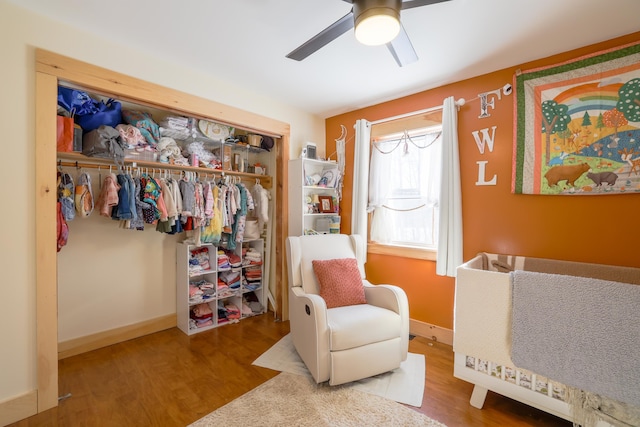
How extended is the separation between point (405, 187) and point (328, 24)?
1.67 metres

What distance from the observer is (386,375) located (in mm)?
2051

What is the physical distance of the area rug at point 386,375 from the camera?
72.6 inches

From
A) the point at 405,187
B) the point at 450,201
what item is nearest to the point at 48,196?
the point at 405,187

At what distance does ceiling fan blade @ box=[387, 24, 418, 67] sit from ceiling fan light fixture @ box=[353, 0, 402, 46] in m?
0.15

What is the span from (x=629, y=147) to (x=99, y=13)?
337cm

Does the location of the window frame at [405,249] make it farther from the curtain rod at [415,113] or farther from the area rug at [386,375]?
the area rug at [386,375]

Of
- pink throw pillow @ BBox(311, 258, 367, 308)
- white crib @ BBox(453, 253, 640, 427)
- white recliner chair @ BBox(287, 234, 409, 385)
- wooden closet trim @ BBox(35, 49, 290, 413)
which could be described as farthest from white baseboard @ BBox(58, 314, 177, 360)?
white crib @ BBox(453, 253, 640, 427)

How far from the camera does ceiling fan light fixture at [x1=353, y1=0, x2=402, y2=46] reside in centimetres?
125

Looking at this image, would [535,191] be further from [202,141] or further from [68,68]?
[68,68]

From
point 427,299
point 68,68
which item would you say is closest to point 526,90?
point 427,299

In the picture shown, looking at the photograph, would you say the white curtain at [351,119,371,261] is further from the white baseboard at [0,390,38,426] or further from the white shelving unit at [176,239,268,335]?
the white baseboard at [0,390,38,426]

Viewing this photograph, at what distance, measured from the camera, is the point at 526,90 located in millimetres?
2162

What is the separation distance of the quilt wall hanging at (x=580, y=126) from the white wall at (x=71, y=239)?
2191mm

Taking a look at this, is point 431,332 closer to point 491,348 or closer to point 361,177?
point 491,348
